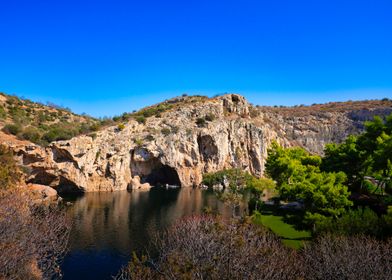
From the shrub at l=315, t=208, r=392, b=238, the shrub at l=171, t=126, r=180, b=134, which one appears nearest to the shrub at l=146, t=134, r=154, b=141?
the shrub at l=171, t=126, r=180, b=134

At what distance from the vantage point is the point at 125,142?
280 ft

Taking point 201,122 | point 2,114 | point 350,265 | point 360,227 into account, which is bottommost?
point 350,265

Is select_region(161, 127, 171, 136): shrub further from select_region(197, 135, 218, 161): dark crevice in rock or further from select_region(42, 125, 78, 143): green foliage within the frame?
select_region(42, 125, 78, 143): green foliage

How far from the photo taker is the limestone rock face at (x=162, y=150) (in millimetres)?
72438

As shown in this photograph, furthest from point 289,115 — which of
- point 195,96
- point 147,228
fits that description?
point 147,228

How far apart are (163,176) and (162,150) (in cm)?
1117

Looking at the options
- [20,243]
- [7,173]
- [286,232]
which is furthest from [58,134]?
[20,243]

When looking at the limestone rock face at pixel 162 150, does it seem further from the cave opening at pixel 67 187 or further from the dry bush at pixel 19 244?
the dry bush at pixel 19 244

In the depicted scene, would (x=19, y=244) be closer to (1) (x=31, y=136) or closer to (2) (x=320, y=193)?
(2) (x=320, y=193)

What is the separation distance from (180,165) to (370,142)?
54462 millimetres

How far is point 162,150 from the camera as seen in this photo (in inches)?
3452

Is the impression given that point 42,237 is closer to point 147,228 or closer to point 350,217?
point 147,228

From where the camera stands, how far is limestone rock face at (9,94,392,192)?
72438mm

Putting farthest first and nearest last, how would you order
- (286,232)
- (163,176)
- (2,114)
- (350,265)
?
(163,176)
(2,114)
(286,232)
(350,265)
